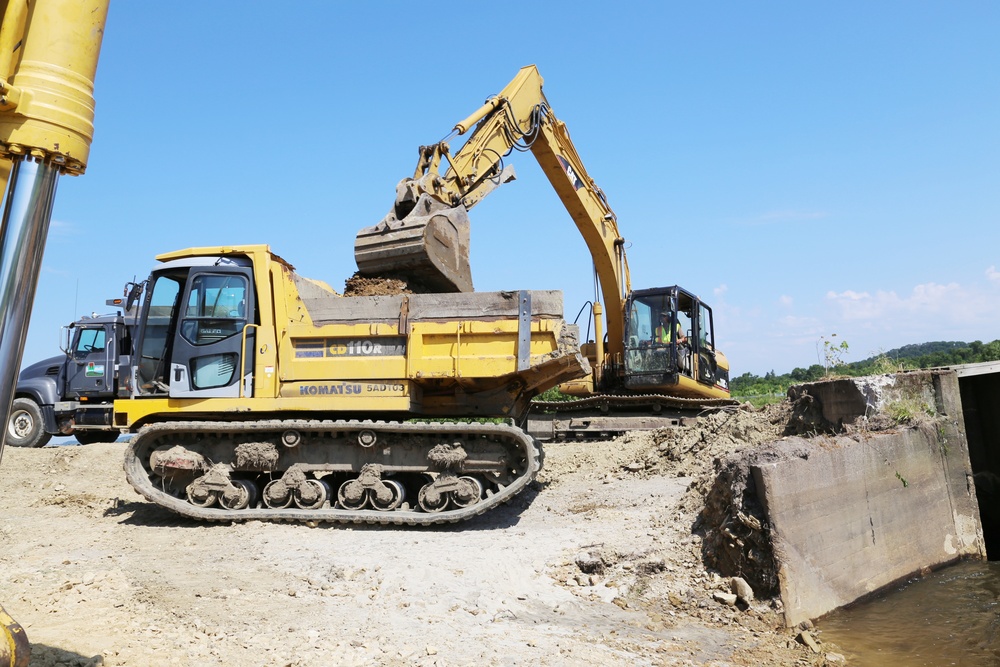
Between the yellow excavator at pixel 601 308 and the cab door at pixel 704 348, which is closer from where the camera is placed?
the yellow excavator at pixel 601 308

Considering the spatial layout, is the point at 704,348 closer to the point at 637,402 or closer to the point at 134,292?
the point at 637,402

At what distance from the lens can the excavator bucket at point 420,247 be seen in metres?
8.54

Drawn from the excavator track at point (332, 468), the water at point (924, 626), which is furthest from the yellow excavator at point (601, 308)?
the water at point (924, 626)

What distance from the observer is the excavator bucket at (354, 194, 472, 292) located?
8539 millimetres

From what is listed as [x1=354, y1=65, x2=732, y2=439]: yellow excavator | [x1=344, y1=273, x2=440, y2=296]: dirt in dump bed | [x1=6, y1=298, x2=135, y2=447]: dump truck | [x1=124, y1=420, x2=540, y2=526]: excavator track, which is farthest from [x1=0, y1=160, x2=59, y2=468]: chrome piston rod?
[x1=6, y1=298, x2=135, y2=447]: dump truck

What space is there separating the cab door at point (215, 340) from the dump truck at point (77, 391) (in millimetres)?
7456

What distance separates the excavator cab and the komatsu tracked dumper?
15.5 ft

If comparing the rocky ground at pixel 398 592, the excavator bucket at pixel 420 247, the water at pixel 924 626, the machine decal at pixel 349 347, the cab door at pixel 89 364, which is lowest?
the water at pixel 924 626

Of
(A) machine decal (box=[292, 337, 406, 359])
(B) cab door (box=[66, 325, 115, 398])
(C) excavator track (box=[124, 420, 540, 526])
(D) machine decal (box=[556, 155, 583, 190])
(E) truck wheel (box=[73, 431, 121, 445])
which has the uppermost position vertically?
(D) machine decal (box=[556, 155, 583, 190])

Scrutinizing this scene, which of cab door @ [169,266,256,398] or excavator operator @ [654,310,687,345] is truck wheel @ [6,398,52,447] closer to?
cab door @ [169,266,256,398]

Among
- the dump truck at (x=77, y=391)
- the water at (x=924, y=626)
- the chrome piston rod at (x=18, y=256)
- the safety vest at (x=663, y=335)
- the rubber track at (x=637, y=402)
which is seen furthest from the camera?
the dump truck at (x=77, y=391)

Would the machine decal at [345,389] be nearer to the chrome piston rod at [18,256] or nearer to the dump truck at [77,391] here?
the chrome piston rod at [18,256]

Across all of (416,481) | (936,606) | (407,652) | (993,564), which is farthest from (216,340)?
(993,564)

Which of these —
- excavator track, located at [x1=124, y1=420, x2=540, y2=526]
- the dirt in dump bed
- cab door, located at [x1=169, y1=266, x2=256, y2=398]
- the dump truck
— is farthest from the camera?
the dump truck
